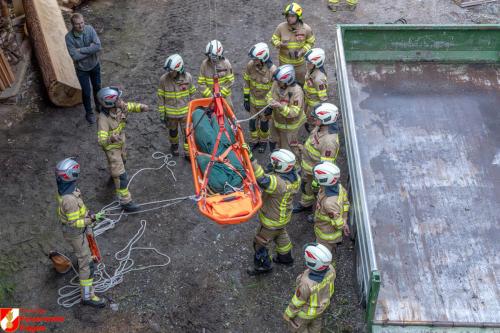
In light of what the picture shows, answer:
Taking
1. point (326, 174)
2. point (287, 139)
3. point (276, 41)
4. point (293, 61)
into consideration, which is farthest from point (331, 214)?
point (276, 41)

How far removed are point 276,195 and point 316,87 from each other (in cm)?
249

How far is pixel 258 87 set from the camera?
30.8 ft

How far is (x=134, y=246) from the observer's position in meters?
8.29

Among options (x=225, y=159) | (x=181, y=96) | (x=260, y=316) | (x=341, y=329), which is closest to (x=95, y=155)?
(x=181, y=96)

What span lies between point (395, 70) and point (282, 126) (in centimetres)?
248

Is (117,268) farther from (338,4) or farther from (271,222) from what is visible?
(338,4)

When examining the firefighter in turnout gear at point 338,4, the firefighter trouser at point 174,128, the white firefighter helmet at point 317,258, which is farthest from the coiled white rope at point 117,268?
the firefighter in turnout gear at point 338,4

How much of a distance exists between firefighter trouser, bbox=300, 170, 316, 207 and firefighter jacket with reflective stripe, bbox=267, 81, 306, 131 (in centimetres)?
83

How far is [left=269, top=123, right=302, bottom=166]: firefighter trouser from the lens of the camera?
358 inches

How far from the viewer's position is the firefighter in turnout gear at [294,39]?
32.4 ft

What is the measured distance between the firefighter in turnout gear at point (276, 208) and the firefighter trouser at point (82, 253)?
2.06 m

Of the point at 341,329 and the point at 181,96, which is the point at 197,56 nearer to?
the point at 181,96

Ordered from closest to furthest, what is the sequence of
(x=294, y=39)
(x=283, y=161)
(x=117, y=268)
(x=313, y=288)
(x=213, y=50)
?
(x=313, y=288), (x=283, y=161), (x=117, y=268), (x=213, y=50), (x=294, y=39)

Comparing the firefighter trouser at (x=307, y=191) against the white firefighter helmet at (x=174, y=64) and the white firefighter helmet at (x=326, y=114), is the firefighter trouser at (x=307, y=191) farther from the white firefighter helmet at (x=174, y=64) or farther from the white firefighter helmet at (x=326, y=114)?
the white firefighter helmet at (x=174, y=64)
